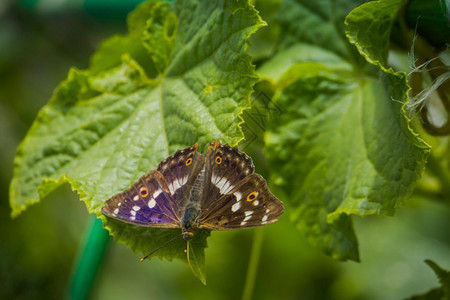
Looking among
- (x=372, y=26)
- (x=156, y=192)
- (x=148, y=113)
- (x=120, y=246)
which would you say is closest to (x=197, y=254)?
(x=156, y=192)

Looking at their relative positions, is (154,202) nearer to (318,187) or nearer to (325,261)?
(318,187)

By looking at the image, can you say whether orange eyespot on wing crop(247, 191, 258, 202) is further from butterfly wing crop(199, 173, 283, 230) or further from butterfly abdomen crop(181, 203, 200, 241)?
butterfly abdomen crop(181, 203, 200, 241)

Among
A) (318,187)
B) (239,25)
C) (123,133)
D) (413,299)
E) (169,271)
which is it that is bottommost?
(169,271)

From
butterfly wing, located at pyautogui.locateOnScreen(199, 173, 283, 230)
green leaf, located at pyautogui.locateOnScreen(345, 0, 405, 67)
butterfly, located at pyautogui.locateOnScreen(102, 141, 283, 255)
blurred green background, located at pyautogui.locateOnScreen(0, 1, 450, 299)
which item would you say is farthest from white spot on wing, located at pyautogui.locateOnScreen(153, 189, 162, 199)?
blurred green background, located at pyautogui.locateOnScreen(0, 1, 450, 299)

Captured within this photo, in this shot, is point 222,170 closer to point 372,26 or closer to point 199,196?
point 199,196

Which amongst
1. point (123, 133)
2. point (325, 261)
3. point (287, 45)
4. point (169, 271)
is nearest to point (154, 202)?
point (123, 133)

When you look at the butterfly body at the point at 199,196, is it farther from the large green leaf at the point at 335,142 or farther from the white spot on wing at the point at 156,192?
the large green leaf at the point at 335,142
